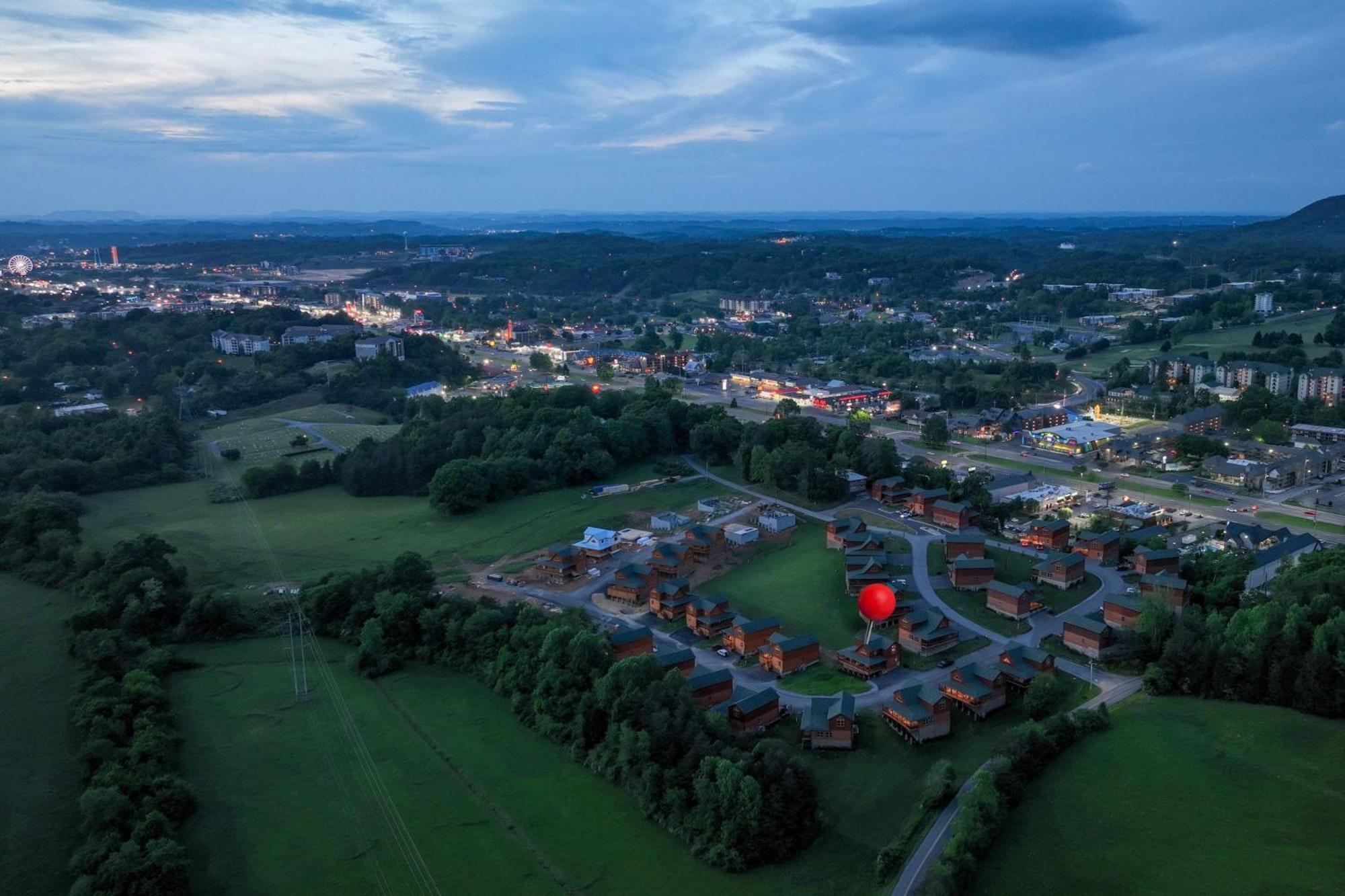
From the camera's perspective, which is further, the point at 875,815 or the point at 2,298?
the point at 2,298

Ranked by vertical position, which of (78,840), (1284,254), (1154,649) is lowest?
(78,840)

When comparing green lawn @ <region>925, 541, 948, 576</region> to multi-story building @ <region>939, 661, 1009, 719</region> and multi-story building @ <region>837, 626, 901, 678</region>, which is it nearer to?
multi-story building @ <region>837, 626, 901, 678</region>

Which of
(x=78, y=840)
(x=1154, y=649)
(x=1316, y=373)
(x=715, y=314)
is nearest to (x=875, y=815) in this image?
(x=1154, y=649)

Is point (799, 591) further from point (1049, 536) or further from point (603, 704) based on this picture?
point (603, 704)

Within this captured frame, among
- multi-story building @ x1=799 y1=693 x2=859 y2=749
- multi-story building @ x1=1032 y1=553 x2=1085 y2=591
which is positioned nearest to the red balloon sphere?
multi-story building @ x1=799 y1=693 x2=859 y2=749

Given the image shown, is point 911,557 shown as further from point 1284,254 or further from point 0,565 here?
point 1284,254

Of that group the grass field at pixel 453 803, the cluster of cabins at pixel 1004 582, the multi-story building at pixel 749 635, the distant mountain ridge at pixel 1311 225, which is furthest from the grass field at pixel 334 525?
the distant mountain ridge at pixel 1311 225
